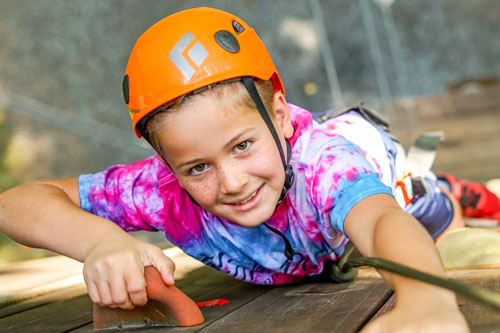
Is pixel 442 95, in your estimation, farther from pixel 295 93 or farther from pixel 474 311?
pixel 474 311

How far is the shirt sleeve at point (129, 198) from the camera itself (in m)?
1.89

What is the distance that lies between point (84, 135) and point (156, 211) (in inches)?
81.6

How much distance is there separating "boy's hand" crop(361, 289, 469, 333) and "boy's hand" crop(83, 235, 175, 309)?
50cm

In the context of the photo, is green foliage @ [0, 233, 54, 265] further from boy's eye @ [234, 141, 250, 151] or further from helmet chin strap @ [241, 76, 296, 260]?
boy's eye @ [234, 141, 250, 151]

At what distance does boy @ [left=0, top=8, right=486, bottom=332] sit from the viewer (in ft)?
4.53

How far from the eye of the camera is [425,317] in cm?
104

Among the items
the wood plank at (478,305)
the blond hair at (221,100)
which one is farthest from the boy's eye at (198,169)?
the wood plank at (478,305)

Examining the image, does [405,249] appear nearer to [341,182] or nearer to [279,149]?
[341,182]

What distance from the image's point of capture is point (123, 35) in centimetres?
403

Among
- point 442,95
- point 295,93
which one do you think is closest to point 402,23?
point 442,95

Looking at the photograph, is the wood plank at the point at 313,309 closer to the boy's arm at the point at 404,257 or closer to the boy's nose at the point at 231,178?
the boy's arm at the point at 404,257

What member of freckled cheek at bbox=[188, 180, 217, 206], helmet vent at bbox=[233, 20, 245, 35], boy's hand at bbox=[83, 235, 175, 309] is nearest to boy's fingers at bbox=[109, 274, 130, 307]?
boy's hand at bbox=[83, 235, 175, 309]

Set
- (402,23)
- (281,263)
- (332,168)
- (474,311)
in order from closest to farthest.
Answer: (474,311), (332,168), (281,263), (402,23)

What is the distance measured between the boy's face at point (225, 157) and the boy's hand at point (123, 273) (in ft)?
0.72
